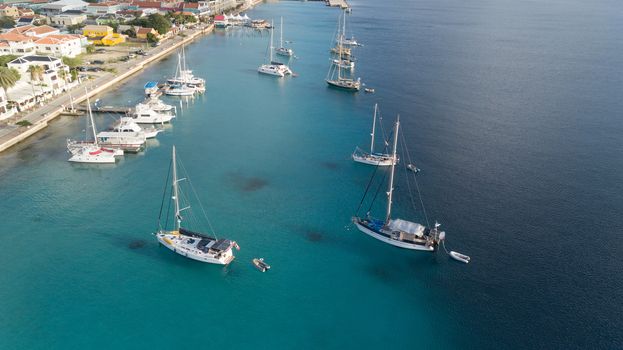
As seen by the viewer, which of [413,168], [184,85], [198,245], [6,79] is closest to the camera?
[198,245]

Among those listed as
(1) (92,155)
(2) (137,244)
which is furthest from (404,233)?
(1) (92,155)

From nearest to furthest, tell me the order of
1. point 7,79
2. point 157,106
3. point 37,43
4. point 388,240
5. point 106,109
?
1. point 388,240
2. point 7,79
3. point 157,106
4. point 106,109
5. point 37,43

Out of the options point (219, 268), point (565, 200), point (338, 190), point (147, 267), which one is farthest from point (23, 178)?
point (565, 200)

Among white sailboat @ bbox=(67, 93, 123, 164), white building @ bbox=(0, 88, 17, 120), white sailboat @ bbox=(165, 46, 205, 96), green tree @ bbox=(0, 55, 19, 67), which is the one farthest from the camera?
white sailboat @ bbox=(165, 46, 205, 96)

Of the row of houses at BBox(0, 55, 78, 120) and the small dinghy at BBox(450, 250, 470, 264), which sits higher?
the row of houses at BBox(0, 55, 78, 120)

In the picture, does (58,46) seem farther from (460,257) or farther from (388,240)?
(460,257)

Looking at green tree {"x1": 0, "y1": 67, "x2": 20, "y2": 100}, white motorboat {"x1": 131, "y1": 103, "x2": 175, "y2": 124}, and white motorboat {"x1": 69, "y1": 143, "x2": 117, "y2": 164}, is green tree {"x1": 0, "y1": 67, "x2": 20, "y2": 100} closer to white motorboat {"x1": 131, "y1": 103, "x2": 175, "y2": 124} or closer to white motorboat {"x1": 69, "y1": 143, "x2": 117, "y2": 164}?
white motorboat {"x1": 131, "y1": 103, "x2": 175, "y2": 124}

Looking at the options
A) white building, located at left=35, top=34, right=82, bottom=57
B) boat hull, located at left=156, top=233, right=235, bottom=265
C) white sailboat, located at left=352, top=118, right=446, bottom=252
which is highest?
white building, located at left=35, top=34, right=82, bottom=57

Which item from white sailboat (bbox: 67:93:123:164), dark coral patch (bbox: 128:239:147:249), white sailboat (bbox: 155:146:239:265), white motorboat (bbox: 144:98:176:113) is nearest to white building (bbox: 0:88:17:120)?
white sailboat (bbox: 67:93:123:164)
